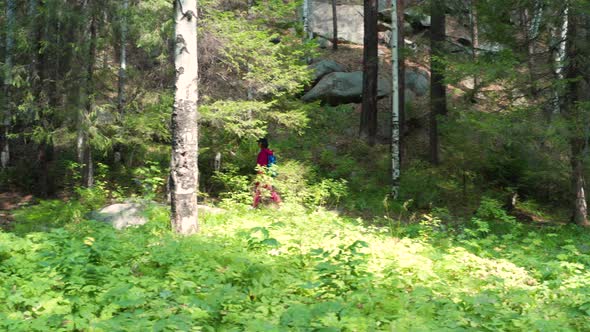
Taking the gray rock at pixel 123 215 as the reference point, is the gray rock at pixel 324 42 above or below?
above

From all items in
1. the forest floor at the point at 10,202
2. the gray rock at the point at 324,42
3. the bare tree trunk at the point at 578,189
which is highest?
the gray rock at the point at 324,42

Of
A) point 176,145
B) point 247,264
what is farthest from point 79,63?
point 247,264

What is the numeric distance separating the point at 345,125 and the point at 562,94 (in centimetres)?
1021

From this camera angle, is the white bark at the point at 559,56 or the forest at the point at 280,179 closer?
the forest at the point at 280,179

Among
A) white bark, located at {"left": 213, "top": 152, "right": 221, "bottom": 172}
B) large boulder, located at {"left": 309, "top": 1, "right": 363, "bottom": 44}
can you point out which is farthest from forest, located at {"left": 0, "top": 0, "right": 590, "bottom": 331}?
large boulder, located at {"left": 309, "top": 1, "right": 363, "bottom": 44}

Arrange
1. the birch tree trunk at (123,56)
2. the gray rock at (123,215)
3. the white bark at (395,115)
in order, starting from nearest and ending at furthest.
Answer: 1. the gray rock at (123,215)
2. the birch tree trunk at (123,56)
3. the white bark at (395,115)

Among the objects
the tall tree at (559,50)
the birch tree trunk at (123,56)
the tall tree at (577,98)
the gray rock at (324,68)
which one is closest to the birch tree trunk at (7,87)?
the birch tree trunk at (123,56)

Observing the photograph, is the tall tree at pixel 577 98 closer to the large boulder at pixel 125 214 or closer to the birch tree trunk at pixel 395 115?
the birch tree trunk at pixel 395 115

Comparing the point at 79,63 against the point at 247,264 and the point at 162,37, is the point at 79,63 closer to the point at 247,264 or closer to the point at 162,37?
the point at 162,37

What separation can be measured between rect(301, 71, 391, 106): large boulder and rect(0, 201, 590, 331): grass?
51.4ft

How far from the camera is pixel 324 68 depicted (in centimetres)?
2359

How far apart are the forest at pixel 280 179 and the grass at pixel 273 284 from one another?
0.03 meters

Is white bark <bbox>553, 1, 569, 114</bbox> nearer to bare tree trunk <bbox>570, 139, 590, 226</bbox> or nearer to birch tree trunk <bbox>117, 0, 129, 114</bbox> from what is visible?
bare tree trunk <bbox>570, 139, 590, 226</bbox>

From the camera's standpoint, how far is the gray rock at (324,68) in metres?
23.4
